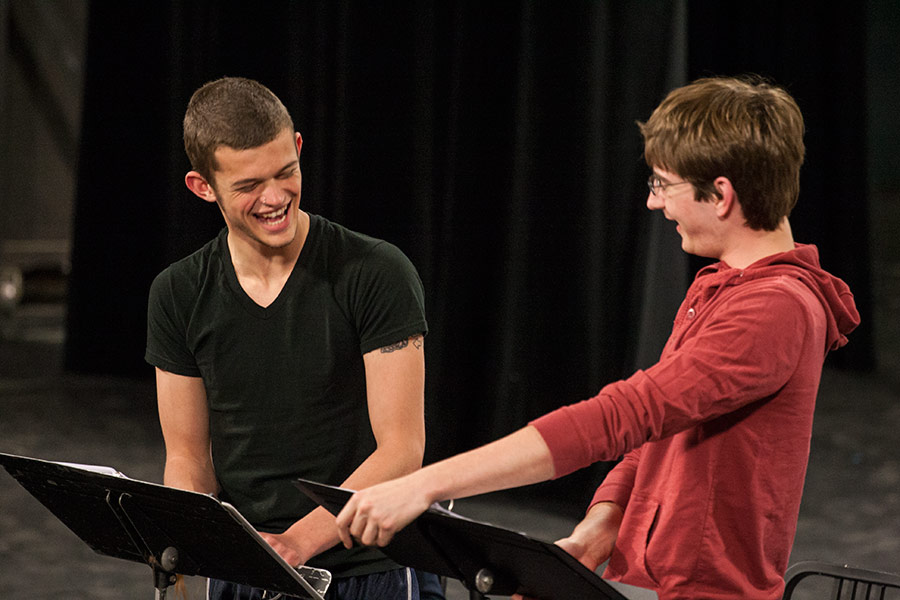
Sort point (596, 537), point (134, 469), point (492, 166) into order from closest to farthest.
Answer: point (596, 537), point (492, 166), point (134, 469)

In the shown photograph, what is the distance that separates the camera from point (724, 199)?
4.34 feet

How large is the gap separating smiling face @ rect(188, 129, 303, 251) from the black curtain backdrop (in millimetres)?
2004

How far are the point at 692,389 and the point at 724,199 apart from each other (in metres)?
0.25

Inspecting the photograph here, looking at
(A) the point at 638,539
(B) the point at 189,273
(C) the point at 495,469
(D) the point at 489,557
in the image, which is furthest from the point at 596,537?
(B) the point at 189,273

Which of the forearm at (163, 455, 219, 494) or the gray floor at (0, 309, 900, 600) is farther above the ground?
the forearm at (163, 455, 219, 494)

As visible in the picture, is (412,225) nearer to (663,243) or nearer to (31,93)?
(663,243)

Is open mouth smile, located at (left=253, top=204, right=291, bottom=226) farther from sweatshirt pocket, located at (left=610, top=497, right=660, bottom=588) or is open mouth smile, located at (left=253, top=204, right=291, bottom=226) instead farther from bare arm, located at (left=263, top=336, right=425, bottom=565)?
sweatshirt pocket, located at (left=610, top=497, right=660, bottom=588)

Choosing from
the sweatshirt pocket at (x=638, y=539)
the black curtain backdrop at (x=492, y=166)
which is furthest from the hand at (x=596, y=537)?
the black curtain backdrop at (x=492, y=166)

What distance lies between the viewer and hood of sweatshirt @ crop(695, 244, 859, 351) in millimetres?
1312

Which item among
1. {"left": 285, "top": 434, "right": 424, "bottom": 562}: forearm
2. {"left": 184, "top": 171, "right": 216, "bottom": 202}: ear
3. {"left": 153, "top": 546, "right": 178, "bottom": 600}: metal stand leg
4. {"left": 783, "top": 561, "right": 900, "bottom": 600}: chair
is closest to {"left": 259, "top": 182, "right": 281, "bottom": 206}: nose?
{"left": 184, "top": 171, "right": 216, "bottom": 202}: ear

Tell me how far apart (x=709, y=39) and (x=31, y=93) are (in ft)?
16.3

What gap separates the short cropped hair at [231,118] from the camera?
174 centimetres

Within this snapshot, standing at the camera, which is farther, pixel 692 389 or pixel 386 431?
pixel 386 431

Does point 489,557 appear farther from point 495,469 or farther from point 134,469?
point 134,469
